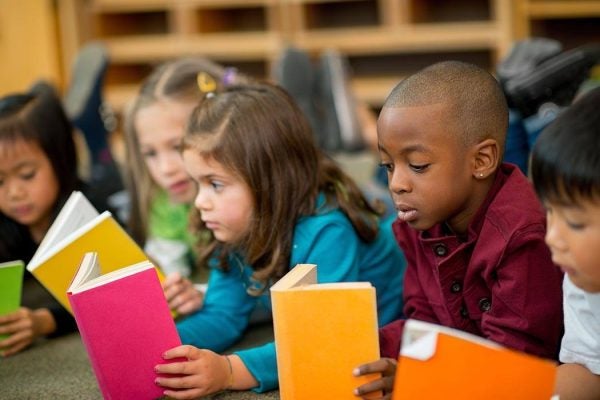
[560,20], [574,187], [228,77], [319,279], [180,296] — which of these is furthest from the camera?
[560,20]

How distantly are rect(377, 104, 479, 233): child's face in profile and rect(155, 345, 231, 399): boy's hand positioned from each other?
305 mm

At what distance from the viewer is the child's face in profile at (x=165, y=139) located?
1.58 metres

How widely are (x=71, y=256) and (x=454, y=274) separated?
1.70ft

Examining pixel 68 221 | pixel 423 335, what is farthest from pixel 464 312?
pixel 68 221

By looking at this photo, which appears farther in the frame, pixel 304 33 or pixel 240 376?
pixel 304 33

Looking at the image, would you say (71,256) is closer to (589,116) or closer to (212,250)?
(212,250)

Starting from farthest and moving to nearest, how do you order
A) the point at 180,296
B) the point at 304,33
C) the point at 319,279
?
the point at 304,33
the point at 180,296
the point at 319,279

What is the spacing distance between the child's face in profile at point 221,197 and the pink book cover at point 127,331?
0.20 metres

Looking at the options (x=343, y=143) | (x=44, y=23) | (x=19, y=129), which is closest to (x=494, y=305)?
(x=19, y=129)

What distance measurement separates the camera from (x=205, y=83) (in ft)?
5.07

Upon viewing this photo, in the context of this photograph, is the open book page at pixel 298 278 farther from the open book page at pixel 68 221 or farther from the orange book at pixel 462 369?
the open book page at pixel 68 221

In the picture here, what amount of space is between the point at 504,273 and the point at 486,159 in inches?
5.3

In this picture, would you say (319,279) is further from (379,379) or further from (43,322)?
(43,322)

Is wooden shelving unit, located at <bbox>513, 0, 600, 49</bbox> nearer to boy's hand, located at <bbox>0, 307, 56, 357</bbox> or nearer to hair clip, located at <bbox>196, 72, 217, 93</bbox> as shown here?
hair clip, located at <bbox>196, 72, 217, 93</bbox>
